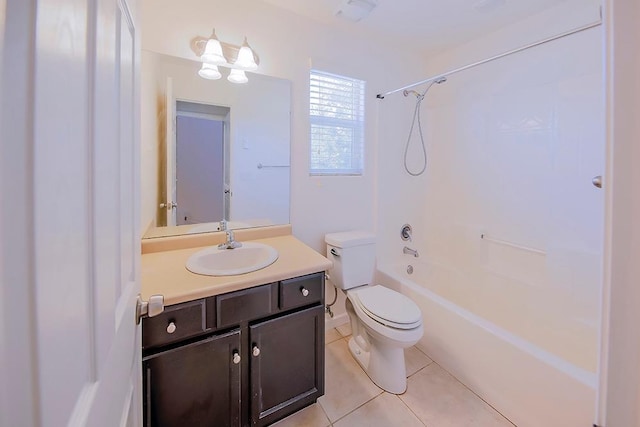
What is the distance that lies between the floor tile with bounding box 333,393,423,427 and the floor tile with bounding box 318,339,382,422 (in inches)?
1.4

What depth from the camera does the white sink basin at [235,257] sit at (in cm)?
138

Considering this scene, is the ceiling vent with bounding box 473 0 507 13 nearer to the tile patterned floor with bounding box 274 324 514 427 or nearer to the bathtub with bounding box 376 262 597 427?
the bathtub with bounding box 376 262 597 427

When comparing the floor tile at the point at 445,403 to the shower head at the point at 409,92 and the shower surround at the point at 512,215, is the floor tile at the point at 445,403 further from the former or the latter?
the shower head at the point at 409,92

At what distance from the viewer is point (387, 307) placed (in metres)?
1.63

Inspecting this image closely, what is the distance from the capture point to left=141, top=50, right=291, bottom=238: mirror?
1474 millimetres

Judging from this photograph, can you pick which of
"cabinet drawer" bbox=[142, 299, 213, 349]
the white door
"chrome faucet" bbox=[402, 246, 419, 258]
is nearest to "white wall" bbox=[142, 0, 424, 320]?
"chrome faucet" bbox=[402, 246, 419, 258]

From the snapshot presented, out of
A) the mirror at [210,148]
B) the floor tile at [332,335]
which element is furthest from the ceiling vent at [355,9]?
the floor tile at [332,335]

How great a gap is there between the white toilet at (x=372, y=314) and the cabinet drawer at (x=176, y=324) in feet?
3.08

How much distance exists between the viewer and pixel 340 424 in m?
1.39

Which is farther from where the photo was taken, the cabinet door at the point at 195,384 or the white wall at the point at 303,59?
the white wall at the point at 303,59

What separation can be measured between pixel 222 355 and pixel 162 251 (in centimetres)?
68

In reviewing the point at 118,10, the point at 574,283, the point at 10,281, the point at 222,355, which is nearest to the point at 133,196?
the point at 118,10

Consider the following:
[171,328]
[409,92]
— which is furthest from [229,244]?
[409,92]

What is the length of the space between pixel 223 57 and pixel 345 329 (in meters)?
2.09
